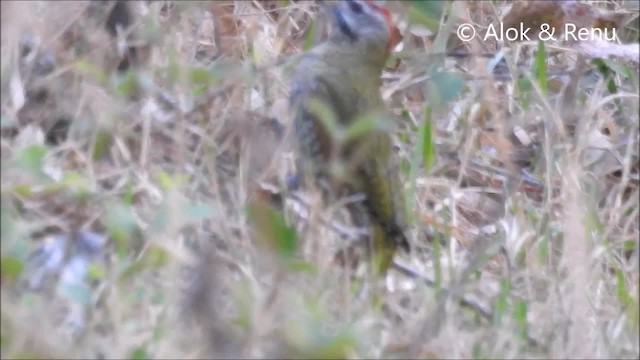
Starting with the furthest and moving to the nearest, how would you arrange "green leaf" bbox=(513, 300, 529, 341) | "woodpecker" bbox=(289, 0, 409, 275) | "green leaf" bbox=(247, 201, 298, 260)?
"woodpecker" bbox=(289, 0, 409, 275) → "green leaf" bbox=(513, 300, 529, 341) → "green leaf" bbox=(247, 201, 298, 260)

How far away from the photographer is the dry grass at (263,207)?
247 centimetres

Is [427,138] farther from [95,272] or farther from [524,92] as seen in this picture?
[95,272]

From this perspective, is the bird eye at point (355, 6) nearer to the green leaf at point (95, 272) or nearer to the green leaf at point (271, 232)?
the green leaf at point (95, 272)

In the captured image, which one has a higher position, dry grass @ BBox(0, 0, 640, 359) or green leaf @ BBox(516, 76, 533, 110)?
green leaf @ BBox(516, 76, 533, 110)

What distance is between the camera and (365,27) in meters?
4.01

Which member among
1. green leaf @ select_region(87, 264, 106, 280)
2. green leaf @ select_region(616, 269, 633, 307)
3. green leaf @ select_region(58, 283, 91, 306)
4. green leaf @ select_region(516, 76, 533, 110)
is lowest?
green leaf @ select_region(87, 264, 106, 280)

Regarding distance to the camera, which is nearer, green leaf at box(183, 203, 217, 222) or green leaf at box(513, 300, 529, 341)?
green leaf at box(183, 203, 217, 222)

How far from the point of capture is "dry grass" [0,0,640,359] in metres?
2.47

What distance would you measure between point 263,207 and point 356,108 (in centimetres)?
183

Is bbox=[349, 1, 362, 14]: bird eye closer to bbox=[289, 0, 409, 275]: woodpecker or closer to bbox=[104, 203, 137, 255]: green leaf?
bbox=[289, 0, 409, 275]: woodpecker

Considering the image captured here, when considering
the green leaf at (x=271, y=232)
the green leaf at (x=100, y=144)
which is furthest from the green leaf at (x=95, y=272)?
the green leaf at (x=100, y=144)

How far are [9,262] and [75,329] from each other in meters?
0.38

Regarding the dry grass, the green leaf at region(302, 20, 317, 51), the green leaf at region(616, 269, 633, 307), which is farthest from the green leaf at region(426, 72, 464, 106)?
the green leaf at region(302, 20, 317, 51)

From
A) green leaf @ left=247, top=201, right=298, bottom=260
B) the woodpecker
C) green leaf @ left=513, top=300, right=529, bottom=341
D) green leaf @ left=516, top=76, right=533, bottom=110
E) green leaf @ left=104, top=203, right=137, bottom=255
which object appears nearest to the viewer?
green leaf @ left=247, top=201, right=298, bottom=260
